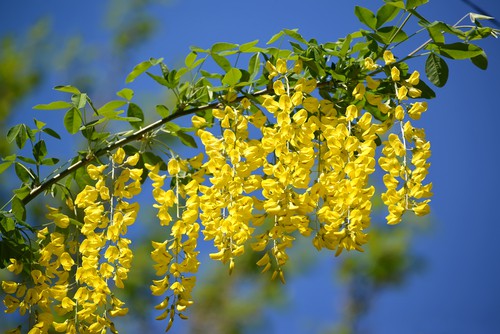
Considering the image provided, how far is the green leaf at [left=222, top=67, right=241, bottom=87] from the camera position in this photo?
1.09 metres

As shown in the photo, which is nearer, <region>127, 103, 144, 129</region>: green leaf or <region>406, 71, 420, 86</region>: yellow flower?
<region>406, 71, 420, 86</region>: yellow flower

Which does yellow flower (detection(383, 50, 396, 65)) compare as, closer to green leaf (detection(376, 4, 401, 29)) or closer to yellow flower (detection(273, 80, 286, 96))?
green leaf (detection(376, 4, 401, 29))

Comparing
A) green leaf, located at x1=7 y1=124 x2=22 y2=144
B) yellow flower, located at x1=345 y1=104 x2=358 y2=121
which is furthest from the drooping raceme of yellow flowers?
green leaf, located at x1=7 y1=124 x2=22 y2=144

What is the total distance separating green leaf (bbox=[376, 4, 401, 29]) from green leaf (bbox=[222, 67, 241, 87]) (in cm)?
26

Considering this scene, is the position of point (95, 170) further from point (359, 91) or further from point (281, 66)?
point (359, 91)

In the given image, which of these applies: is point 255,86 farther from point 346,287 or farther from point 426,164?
point 346,287

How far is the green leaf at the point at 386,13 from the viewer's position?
1077 mm

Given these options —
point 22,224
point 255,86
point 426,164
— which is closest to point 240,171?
point 255,86

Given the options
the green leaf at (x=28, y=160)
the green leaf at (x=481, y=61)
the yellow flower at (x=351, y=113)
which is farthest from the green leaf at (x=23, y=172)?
the green leaf at (x=481, y=61)

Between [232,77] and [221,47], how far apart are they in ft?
0.21

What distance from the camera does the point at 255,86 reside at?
1.17m

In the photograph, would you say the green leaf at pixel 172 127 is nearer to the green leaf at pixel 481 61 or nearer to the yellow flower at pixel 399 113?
the yellow flower at pixel 399 113

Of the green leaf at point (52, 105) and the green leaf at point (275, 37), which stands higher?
the green leaf at point (275, 37)

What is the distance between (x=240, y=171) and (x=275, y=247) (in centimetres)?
14
